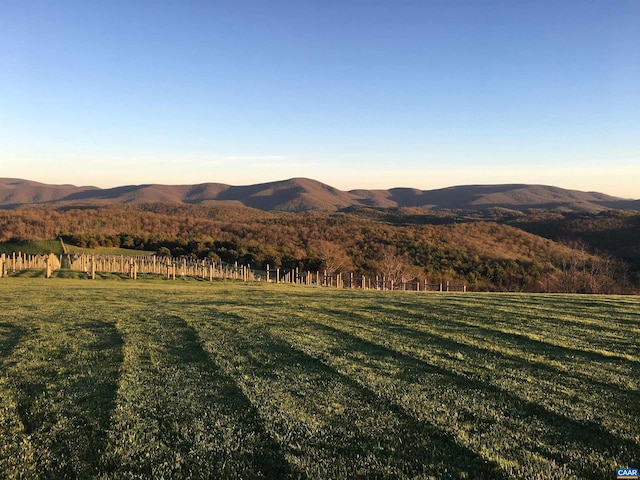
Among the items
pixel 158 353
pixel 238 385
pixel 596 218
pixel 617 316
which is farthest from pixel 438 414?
pixel 596 218

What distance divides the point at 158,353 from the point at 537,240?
9248 cm

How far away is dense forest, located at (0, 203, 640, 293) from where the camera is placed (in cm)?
6412

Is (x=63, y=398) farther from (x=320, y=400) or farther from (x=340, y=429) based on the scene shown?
(x=340, y=429)

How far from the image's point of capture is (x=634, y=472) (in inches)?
165

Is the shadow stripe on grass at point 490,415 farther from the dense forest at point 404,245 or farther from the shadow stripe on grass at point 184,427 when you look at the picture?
the dense forest at point 404,245

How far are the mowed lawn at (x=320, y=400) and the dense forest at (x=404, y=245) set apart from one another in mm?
51020

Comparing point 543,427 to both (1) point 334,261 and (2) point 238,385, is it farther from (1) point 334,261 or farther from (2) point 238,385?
(1) point 334,261

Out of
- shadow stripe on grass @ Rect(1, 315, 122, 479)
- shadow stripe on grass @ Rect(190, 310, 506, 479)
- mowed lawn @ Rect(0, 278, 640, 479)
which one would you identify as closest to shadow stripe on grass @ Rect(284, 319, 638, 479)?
mowed lawn @ Rect(0, 278, 640, 479)

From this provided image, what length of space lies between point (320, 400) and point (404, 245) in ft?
256

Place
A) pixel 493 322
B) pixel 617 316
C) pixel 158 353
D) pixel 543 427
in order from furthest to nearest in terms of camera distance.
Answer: pixel 617 316, pixel 493 322, pixel 158 353, pixel 543 427

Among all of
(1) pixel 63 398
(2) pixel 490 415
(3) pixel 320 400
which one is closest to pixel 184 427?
(3) pixel 320 400

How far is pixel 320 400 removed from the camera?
602cm

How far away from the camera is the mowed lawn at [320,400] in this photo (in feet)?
14.5

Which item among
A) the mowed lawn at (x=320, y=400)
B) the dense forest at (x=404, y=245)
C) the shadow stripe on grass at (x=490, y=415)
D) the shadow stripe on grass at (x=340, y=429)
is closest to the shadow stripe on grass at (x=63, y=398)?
the mowed lawn at (x=320, y=400)
